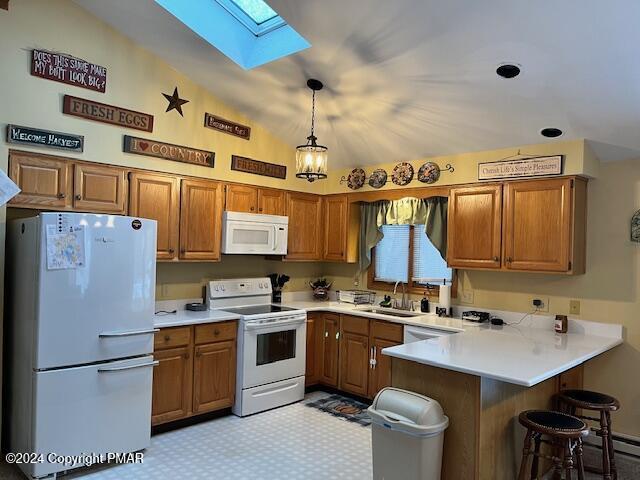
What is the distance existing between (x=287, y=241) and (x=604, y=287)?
9.38ft

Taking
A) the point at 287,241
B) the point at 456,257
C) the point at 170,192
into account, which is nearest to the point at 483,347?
the point at 456,257

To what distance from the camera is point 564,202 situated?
137 inches

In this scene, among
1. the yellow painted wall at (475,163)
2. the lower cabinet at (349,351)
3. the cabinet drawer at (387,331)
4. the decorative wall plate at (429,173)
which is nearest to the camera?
the yellow painted wall at (475,163)

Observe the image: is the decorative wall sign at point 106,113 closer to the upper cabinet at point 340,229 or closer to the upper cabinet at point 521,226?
the upper cabinet at point 340,229

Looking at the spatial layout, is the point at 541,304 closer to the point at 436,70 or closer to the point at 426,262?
the point at 426,262

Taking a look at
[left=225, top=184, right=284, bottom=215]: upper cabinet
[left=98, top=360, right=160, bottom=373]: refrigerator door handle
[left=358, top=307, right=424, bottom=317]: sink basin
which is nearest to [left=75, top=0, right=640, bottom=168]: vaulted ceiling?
[left=225, top=184, right=284, bottom=215]: upper cabinet

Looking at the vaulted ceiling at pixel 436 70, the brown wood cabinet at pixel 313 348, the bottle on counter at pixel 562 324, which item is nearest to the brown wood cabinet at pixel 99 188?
the vaulted ceiling at pixel 436 70

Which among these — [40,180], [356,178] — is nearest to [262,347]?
[356,178]

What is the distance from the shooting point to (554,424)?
247 cm

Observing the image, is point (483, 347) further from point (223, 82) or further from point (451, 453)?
point (223, 82)

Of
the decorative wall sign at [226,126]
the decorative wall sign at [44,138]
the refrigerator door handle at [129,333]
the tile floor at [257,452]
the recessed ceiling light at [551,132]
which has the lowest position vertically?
the tile floor at [257,452]

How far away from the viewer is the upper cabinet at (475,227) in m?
3.82

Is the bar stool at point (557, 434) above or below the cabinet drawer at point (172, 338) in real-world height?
below

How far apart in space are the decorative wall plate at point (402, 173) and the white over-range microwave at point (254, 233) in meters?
1.19
